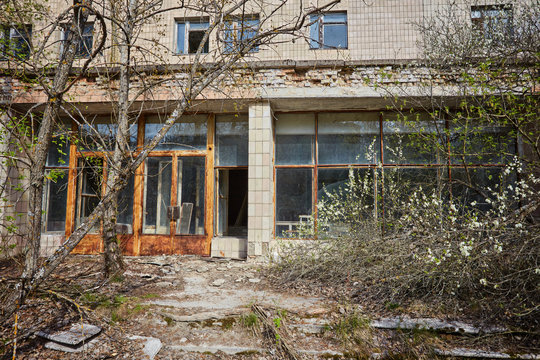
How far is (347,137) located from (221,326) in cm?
522

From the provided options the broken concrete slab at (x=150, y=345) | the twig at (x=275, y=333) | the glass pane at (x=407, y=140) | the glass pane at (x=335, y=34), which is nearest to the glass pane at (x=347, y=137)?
the glass pane at (x=407, y=140)

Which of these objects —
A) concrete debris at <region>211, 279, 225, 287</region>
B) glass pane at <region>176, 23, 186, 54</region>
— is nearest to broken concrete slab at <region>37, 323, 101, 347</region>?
concrete debris at <region>211, 279, 225, 287</region>

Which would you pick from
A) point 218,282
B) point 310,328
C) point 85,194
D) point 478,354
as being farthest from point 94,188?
point 478,354

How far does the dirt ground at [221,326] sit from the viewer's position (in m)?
3.82

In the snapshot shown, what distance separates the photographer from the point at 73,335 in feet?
12.7

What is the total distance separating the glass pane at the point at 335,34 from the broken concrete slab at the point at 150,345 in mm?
7933

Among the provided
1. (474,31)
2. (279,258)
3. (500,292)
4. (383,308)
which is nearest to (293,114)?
(279,258)


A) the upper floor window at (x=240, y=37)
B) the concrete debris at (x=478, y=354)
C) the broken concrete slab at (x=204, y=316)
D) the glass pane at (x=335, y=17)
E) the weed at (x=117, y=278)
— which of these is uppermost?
the glass pane at (x=335, y=17)

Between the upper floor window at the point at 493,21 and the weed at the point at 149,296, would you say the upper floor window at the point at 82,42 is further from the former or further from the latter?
the upper floor window at the point at 493,21

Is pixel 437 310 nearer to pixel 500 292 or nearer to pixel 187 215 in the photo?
pixel 500 292

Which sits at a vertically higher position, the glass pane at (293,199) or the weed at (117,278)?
the glass pane at (293,199)

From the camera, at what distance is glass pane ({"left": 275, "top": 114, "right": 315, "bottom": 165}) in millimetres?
7910

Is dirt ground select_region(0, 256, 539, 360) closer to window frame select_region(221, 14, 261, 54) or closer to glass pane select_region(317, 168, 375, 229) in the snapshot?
glass pane select_region(317, 168, 375, 229)

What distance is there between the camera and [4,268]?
6.81 metres
